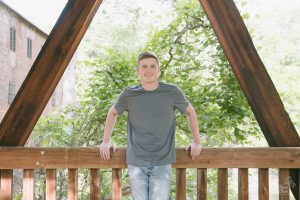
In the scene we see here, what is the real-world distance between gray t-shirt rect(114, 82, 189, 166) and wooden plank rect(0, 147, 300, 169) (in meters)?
0.13

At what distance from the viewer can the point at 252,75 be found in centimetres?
238

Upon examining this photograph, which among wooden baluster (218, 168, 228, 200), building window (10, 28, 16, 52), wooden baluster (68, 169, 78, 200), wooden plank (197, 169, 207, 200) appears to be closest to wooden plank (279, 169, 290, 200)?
wooden baluster (218, 168, 228, 200)

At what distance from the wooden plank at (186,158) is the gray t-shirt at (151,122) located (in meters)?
0.13

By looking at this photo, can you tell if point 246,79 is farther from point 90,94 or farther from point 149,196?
point 90,94

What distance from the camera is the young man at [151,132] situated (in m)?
2.22

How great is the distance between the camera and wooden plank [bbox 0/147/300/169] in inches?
92.5

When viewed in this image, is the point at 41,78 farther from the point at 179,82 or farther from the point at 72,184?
the point at 179,82

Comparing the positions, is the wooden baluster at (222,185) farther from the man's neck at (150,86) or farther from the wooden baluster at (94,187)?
the wooden baluster at (94,187)

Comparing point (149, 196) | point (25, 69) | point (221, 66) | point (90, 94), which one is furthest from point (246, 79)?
point (25, 69)

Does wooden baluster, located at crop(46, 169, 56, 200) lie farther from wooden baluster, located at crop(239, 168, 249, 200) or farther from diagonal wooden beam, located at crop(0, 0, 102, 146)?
wooden baluster, located at crop(239, 168, 249, 200)

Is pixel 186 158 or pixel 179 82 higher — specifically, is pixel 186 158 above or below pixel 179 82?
below

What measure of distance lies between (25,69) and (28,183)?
639 inches

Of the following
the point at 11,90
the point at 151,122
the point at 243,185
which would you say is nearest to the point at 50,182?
the point at 151,122

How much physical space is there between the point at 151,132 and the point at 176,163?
30 cm
